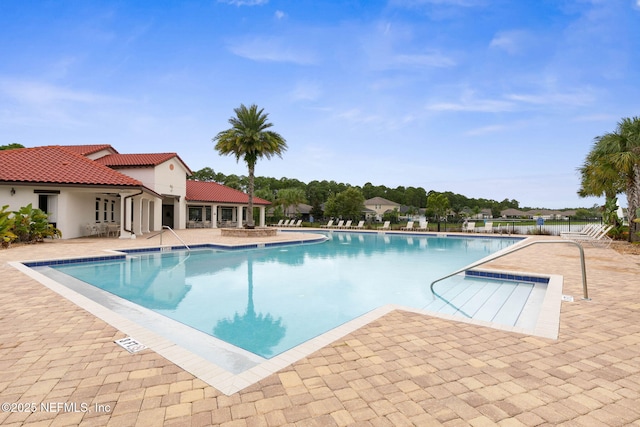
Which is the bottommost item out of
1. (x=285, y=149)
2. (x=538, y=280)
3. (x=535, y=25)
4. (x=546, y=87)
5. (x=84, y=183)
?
(x=538, y=280)

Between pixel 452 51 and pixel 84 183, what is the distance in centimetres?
1964

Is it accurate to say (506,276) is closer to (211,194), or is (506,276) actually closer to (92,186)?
(92,186)

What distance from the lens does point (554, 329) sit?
3.95 meters

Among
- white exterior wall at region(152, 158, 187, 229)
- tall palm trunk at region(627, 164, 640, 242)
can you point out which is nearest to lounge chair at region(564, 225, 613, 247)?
tall palm trunk at region(627, 164, 640, 242)

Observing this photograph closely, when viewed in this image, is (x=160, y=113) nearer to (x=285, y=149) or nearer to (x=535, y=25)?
(x=285, y=149)

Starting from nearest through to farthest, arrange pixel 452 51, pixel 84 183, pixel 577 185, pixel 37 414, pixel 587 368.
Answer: pixel 37 414
pixel 587 368
pixel 84 183
pixel 452 51
pixel 577 185

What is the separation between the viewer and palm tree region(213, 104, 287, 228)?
63.6ft

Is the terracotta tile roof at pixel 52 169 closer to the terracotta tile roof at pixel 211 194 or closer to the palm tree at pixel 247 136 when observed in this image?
the palm tree at pixel 247 136

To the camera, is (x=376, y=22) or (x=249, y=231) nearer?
(x=376, y=22)

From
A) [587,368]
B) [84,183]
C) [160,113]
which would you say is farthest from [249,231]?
[587,368]

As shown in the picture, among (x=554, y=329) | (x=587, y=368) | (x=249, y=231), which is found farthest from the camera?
(x=249, y=231)

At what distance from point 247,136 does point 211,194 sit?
38.5ft

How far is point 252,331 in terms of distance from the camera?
4914 millimetres

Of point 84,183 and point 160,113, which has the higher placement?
point 160,113
